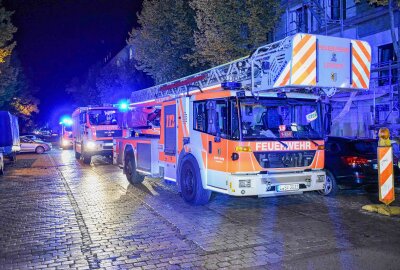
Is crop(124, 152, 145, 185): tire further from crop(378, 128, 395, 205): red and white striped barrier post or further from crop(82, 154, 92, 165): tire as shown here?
crop(82, 154, 92, 165): tire

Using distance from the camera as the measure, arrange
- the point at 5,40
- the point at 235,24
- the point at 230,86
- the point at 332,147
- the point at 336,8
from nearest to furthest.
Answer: the point at 230,86 → the point at 332,147 → the point at 235,24 → the point at 336,8 → the point at 5,40

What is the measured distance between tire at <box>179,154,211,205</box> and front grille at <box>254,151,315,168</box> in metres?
→ 1.51

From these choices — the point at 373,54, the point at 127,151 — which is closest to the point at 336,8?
the point at 373,54

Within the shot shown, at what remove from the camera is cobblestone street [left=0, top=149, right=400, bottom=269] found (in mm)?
5434

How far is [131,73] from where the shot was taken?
33406 millimetres

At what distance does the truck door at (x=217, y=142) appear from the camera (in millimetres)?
7977

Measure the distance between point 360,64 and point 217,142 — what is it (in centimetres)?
327

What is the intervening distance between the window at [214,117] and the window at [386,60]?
10422 millimetres

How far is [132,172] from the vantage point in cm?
1254

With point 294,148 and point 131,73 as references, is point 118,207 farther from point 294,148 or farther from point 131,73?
point 131,73

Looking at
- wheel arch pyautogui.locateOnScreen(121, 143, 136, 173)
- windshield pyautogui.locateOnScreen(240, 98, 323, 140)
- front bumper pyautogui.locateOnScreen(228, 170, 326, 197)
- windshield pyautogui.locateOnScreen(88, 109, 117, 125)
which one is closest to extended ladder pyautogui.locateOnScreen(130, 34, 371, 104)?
windshield pyautogui.locateOnScreen(240, 98, 323, 140)

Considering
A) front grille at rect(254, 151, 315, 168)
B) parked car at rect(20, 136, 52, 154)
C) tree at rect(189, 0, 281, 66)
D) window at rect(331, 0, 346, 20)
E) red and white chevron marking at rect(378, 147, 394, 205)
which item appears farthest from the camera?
parked car at rect(20, 136, 52, 154)

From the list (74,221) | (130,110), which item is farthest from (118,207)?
(130,110)

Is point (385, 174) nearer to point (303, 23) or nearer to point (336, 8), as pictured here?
point (336, 8)
